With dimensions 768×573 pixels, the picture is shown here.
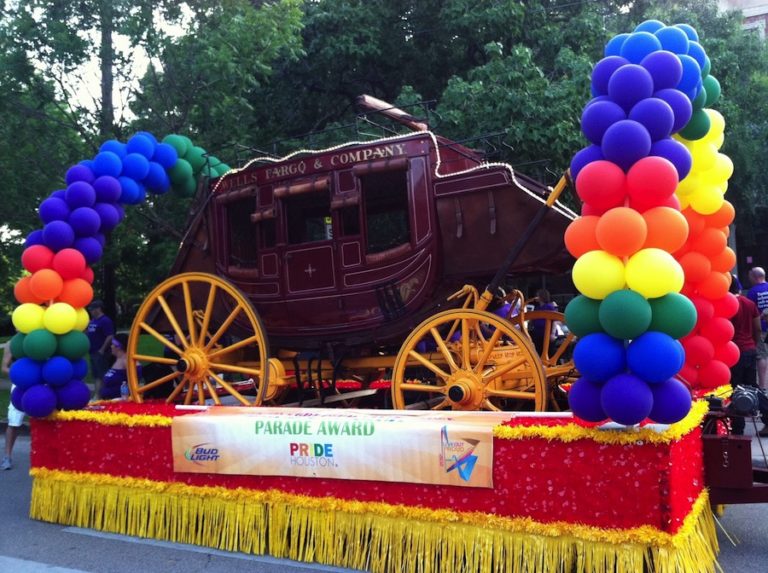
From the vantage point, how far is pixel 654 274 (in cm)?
327

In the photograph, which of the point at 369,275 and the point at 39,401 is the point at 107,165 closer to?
the point at 39,401

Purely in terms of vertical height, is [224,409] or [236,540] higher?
[224,409]

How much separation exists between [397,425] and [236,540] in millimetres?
1368

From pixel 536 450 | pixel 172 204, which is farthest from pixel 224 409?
pixel 172 204

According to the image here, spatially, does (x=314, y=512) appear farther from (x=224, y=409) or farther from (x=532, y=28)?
(x=532, y=28)

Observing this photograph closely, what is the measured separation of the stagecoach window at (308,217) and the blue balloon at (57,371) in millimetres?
1956

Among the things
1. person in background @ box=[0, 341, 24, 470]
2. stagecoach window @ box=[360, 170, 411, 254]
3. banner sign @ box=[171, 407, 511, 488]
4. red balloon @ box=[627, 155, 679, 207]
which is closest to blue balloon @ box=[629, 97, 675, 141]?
red balloon @ box=[627, 155, 679, 207]

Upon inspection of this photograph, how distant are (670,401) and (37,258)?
4582mm

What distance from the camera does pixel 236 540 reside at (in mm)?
4508

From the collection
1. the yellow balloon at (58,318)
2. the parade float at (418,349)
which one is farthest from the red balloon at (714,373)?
the yellow balloon at (58,318)

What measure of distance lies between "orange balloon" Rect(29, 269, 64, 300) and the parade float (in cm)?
2

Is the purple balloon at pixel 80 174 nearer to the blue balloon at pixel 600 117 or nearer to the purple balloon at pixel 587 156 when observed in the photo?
the purple balloon at pixel 587 156

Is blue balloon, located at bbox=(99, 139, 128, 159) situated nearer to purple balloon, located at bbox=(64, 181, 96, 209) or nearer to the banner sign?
purple balloon, located at bbox=(64, 181, 96, 209)

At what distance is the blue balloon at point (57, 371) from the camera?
530cm
